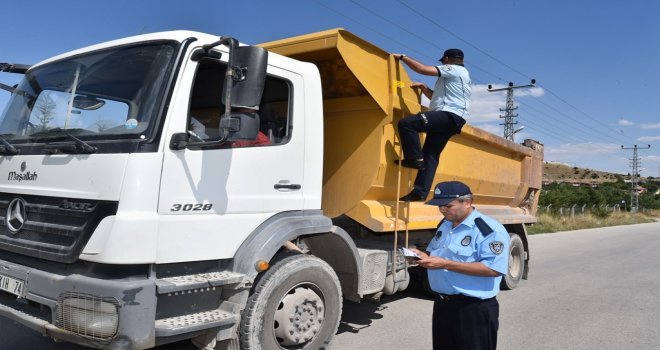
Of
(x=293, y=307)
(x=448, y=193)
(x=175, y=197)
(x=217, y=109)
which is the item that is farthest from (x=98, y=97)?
(x=448, y=193)

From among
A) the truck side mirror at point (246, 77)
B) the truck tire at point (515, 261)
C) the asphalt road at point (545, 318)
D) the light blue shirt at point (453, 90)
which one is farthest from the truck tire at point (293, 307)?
the truck tire at point (515, 261)

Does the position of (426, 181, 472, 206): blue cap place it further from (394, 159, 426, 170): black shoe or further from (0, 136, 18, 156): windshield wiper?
(0, 136, 18, 156): windshield wiper

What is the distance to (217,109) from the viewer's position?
3480 mm

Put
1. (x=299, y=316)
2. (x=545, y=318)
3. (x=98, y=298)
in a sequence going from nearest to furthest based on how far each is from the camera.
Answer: (x=98, y=298) → (x=299, y=316) → (x=545, y=318)

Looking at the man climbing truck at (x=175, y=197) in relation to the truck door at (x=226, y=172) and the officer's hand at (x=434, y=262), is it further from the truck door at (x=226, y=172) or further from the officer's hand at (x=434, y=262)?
the officer's hand at (x=434, y=262)

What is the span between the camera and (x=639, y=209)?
58.4 m

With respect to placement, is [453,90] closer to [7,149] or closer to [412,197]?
[412,197]

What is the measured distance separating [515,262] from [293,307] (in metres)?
5.09

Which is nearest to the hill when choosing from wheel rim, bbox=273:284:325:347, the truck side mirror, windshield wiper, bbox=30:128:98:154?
wheel rim, bbox=273:284:325:347

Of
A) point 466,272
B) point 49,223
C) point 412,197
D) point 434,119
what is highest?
point 434,119

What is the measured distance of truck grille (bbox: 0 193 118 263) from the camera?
2.89 meters

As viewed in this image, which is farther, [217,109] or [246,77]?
[217,109]

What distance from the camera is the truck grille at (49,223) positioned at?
2895 millimetres

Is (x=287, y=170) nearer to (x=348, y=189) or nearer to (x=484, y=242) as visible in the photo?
(x=348, y=189)
